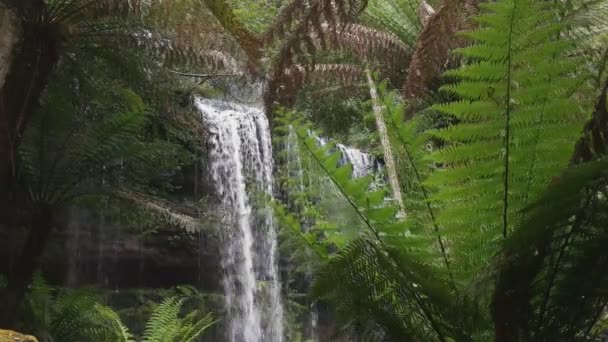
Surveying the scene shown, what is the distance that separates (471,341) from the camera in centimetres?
103

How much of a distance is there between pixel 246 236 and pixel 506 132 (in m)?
5.59

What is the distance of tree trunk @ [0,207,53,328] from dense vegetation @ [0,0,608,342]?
0.03 ft

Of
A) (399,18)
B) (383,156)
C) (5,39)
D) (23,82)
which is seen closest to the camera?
(383,156)

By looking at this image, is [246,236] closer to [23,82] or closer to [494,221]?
[23,82]

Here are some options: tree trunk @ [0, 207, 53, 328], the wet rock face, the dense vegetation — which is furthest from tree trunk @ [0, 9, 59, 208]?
the wet rock face

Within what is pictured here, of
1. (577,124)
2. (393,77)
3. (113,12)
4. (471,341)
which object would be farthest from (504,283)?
(393,77)

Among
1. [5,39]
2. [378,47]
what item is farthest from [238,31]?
[378,47]

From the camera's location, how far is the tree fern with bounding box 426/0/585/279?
43.1 inches

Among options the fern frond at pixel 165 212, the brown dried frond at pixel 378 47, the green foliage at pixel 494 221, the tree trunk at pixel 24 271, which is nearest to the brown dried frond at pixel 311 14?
the green foliage at pixel 494 221

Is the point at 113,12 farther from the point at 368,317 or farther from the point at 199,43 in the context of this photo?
the point at 368,317

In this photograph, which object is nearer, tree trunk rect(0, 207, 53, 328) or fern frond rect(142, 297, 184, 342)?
tree trunk rect(0, 207, 53, 328)

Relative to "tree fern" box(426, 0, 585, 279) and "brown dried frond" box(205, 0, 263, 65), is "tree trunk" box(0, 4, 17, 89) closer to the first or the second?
"brown dried frond" box(205, 0, 263, 65)

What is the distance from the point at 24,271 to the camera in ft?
11.0

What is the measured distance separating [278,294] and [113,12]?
3949 mm
